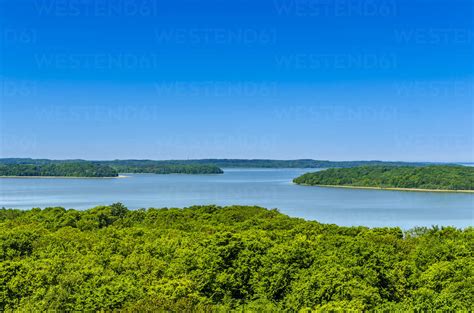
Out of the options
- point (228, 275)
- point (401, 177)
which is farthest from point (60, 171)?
point (228, 275)

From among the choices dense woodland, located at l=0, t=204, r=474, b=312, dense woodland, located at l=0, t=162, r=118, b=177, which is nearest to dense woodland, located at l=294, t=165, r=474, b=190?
dense woodland, located at l=0, t=162, r=118, b=177

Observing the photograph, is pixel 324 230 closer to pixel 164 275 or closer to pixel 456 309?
pixel 164 275

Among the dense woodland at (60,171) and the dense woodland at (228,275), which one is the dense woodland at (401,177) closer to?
the dense woodland at (60,171)

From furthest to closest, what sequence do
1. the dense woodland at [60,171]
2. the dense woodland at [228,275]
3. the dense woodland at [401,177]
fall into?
1. the dense woodland at [60,171]
2. the dense woodland at [401,177]
3. the dense woodland at [228,275]

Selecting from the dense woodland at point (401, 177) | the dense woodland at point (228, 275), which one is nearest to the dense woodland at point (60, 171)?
the dense woodland at point (401, 177)

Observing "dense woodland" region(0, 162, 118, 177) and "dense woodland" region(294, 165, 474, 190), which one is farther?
"dense woodland" region(0, 162, 118, 177)

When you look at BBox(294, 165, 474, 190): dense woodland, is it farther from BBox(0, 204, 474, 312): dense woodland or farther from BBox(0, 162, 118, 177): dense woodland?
BBox(0, 204, 474, 312): dense woodland
